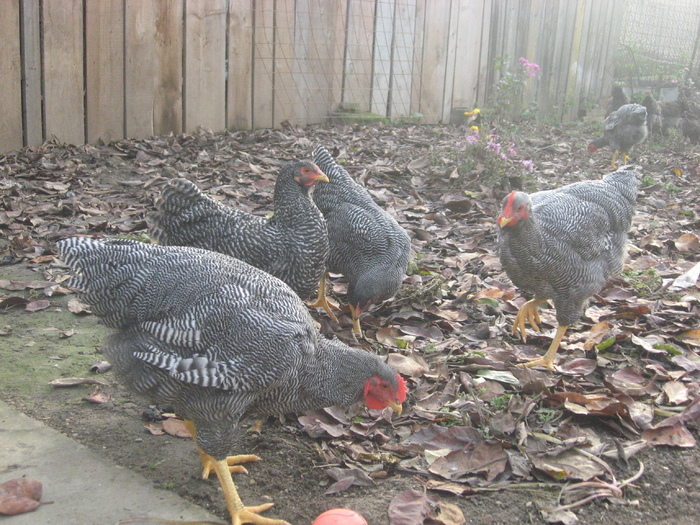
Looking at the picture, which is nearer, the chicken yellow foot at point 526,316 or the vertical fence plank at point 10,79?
the chicken yellow foot at point 526,316

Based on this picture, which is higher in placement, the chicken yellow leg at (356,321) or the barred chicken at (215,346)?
the barred chicken at (215,346)

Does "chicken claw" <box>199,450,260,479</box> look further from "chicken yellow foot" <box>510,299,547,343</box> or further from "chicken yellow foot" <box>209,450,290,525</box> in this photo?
"chicken yellow foot" <box>510,299,547,343</box>

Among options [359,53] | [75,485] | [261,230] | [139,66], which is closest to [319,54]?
[359,53]

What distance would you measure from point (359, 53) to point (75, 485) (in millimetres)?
7443

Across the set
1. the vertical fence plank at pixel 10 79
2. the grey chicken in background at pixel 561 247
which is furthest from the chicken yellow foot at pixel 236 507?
the vertical fence plank at pixel 10 79

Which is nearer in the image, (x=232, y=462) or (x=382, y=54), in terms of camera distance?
(x=232, y=462)

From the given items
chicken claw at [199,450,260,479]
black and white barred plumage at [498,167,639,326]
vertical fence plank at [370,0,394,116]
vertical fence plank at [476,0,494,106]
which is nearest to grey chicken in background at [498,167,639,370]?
black and white barred plumage at [498,167,639,326]

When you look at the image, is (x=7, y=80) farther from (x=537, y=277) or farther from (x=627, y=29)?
(x=627, y=29)

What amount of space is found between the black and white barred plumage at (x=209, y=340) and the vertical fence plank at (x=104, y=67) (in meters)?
4.28

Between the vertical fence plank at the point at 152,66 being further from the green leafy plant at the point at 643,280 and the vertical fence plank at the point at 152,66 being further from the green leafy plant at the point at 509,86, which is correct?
the green leafy plant at the point at 643,280

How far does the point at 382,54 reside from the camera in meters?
9.17

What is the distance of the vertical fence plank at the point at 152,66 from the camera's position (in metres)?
6.85

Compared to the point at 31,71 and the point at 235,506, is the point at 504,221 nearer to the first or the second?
the point at 235,506

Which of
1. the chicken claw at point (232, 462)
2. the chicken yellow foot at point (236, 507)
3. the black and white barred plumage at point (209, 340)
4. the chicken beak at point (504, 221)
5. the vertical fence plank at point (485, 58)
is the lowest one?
the chicken claw at point (232, 462)
